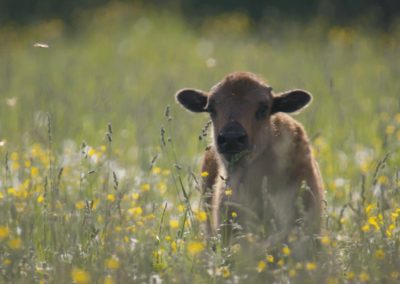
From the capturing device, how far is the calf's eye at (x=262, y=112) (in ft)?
25.1

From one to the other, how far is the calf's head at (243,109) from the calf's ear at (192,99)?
16cm

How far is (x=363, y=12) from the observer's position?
2166 cm

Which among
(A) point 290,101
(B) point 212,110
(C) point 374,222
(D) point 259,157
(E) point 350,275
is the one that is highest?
(A) point 290,101

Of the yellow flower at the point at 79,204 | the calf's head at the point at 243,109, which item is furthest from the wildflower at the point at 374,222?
the yellow flower at the point at 79,204

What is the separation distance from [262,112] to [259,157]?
40 cm

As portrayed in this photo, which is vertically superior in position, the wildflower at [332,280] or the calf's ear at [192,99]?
the calf's ear at [192,99]

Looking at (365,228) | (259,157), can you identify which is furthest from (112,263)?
(259,157)

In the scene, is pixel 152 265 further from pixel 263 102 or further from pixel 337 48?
pixel 337 48

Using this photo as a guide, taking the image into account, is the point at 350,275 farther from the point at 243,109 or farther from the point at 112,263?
the point at 243,109

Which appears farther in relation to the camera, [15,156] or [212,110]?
[15,156]

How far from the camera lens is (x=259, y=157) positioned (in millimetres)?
7555

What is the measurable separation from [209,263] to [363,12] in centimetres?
1696

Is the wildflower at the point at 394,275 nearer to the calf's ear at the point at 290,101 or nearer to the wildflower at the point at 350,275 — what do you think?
the wildflower at the point at 350,275

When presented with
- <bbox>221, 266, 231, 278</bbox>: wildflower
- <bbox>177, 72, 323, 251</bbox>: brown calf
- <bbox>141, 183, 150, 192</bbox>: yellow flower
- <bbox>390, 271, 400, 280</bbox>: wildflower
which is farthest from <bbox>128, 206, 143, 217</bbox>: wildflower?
<bbox>390, 271, 400, 280</bbox>: wildflower
